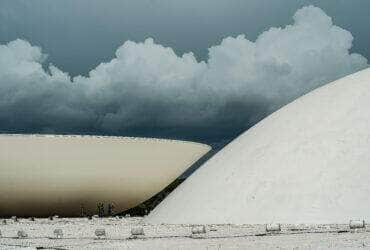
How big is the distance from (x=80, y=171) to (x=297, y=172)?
408 inches

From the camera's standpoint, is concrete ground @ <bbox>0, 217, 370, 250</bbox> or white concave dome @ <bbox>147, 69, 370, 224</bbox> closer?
concrete ground @ <bbox>0, 217, 370, 250</bbox>

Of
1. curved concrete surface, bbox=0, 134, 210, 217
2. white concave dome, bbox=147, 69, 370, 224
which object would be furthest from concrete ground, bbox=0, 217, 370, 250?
curved concrete surface, bbox=0, 134, 210, 217

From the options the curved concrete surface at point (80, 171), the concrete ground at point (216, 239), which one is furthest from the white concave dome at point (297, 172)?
the curved concrete surface at point (80, 171)

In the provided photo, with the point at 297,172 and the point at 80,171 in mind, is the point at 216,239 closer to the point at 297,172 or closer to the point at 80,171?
the point at 297,172

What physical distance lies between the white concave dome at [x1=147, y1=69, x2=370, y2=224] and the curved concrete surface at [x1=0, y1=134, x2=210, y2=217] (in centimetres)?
449

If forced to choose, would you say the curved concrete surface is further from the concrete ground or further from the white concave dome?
the concrete ground

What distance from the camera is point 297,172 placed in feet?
66.3

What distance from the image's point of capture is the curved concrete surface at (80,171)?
26.8m

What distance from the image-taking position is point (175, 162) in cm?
2989

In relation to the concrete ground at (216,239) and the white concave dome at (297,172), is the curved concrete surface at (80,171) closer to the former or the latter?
the white concave dome at (297,172)

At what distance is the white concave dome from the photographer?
19.0 meters

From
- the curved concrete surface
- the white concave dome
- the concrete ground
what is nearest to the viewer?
the concrete ground

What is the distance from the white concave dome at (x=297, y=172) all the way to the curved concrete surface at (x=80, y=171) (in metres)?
4.49

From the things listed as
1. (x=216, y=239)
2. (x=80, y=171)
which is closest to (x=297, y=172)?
(x=216, y=239)
